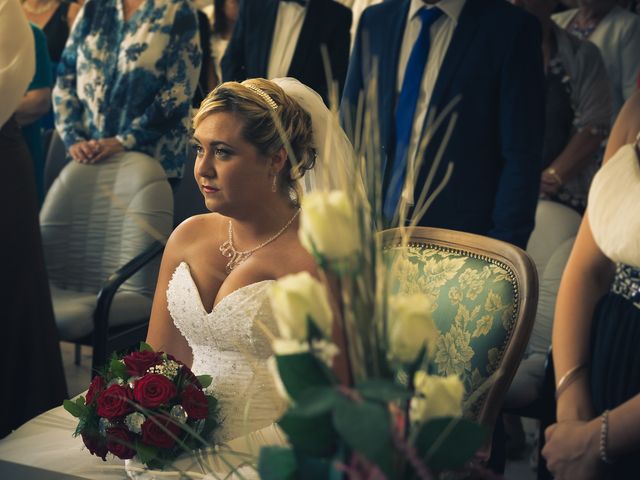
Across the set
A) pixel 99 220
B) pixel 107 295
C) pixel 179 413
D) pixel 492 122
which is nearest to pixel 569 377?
pixel 179 413

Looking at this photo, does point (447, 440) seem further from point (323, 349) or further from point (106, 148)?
point (106, 148)

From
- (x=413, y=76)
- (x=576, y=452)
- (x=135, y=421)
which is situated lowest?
(x=576, y=452)

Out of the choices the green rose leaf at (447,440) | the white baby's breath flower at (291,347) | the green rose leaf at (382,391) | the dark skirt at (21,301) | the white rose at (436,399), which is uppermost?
the white baby's breath flower at (291,347)

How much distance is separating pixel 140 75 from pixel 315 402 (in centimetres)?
335

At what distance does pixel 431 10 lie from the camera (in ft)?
9.91

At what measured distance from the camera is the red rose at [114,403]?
1742mm

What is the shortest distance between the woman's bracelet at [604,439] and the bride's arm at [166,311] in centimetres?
102

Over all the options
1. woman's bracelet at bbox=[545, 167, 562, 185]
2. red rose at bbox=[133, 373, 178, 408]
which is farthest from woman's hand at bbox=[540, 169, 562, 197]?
red rose at bbox=[133, 373, 178, 408]

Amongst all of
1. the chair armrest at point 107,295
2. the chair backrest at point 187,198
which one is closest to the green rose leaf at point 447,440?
the chair armrest at point 107,295

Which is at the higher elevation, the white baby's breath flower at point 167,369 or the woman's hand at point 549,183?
the white baby's breath flower at point 167,369

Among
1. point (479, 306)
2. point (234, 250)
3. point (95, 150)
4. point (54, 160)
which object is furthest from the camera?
point (54, 160)

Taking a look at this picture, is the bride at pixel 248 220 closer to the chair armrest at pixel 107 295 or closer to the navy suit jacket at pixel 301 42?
the chair armrest at pixel 107 295

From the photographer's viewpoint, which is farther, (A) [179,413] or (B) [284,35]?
(B) [284,35]

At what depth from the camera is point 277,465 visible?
973 mm
